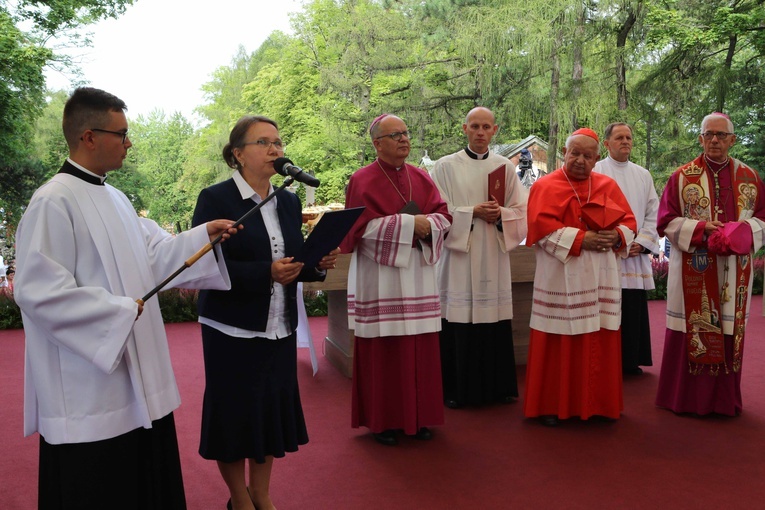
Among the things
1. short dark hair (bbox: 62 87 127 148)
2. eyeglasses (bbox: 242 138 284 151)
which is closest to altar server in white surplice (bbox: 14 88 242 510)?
short dark hair (bbox: 62 87 127 148)

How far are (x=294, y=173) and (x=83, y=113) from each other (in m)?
0.76

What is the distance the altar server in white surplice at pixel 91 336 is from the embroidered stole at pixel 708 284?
3454 mm

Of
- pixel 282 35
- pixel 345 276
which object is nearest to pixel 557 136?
pixel 345 276

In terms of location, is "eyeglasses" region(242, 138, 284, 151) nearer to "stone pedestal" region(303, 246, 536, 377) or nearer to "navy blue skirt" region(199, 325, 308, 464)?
"navy blue skirt" region(199, 325, 308, 464)

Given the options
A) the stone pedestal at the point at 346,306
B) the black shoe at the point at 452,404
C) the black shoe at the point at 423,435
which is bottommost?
the black shoe at the point at 452,404

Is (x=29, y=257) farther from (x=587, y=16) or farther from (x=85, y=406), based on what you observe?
(x=587, y=16)

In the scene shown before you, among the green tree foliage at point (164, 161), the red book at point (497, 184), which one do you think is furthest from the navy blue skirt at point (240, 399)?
the green tree foliage at point (164, 161)

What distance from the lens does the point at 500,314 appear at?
519 centimetres

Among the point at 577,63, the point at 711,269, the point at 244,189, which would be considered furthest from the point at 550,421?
the point at 577,63

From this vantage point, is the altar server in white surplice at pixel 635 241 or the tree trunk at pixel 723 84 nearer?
the altar server in white surplice at pixel 635 241

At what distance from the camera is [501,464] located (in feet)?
13.3

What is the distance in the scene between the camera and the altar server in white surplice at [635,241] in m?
5.95

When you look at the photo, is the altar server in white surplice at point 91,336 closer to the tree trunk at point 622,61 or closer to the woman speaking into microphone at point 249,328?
the woman speaking into microphone at point 249,328

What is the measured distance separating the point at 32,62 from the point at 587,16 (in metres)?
10.8
